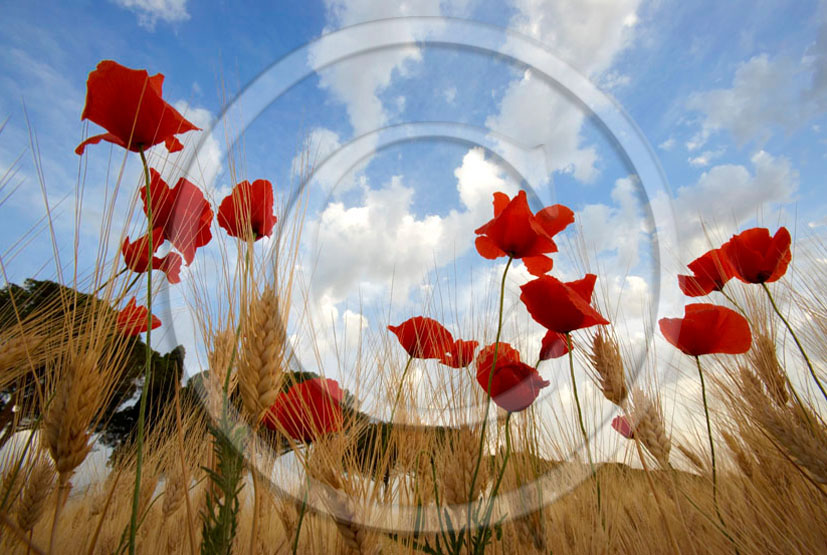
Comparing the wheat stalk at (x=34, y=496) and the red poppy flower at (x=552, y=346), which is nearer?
the wheat stalk at (x=34, y=496)

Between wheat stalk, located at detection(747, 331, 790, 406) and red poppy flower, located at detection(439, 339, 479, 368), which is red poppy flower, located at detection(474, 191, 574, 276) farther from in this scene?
wheat stalk, located at detection(747, 331, 790, 406)

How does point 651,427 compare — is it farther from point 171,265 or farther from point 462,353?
point 171,265

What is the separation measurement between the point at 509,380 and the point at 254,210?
31.5 inches

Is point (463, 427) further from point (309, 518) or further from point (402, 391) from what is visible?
point (309, 518)

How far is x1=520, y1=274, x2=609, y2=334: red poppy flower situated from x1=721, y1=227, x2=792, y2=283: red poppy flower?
0.74m

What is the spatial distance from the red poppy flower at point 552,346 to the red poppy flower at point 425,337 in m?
0.30

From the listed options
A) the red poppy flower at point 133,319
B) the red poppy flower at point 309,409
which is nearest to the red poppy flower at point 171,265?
the red poppy flower at point 133,319

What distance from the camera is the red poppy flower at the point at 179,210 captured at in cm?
93

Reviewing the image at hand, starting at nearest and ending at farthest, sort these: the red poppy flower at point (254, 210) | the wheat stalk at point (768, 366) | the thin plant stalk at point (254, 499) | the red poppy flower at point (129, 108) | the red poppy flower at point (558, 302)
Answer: the thin plant stalk at point (254, 499), the red poppy flower at point (129, 108), the red poppy flower at point (254, 210), the red poppy flower at point (558, 302), the wheat stalk at point (768, 366)

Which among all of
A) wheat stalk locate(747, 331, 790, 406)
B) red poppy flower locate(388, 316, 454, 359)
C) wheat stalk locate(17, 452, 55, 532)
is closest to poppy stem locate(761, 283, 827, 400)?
wheat stalk locate(747, 331, 790, 406)

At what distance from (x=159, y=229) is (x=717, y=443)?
180cm

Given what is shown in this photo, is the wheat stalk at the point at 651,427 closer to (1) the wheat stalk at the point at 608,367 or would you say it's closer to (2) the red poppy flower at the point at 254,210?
(1) the wheat stalk at the point at 608,367

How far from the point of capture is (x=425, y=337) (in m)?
1.25

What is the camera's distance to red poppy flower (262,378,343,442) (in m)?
0.97
